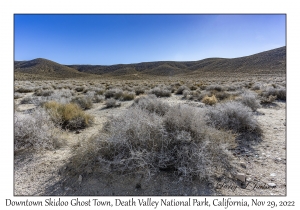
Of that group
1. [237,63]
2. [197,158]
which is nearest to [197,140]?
[197,158]

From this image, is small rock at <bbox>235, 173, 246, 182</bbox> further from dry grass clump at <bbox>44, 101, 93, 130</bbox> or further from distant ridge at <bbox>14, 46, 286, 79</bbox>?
distant ridge at <bbox>14, 46, 286, 79</bbox>

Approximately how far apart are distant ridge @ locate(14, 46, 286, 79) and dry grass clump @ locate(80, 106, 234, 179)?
4433 centimetres

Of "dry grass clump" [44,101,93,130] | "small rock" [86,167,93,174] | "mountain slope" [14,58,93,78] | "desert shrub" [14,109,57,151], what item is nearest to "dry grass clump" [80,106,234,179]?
"small rock" [86,167,93,174]

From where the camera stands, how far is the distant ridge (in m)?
50.0

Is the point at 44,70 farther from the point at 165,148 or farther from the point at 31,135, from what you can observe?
the point at 165,148

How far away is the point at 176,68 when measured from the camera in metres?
79.5

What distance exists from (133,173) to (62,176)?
1166 millimetres

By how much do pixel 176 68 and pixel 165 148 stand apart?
261ft

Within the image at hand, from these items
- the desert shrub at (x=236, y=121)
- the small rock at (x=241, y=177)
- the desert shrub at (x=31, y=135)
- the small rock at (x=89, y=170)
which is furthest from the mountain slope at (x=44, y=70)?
the small rock at (x=241, y=177)

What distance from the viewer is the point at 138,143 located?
285cm

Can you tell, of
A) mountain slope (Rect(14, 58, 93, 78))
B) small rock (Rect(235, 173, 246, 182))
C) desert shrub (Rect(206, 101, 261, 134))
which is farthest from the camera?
mountain slope (Rect(14, 58, 93, 78))

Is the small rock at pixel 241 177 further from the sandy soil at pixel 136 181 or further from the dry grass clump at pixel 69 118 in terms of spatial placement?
the dry grass clump at pixel 69 118

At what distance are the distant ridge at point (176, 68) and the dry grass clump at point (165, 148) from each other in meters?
44.3
